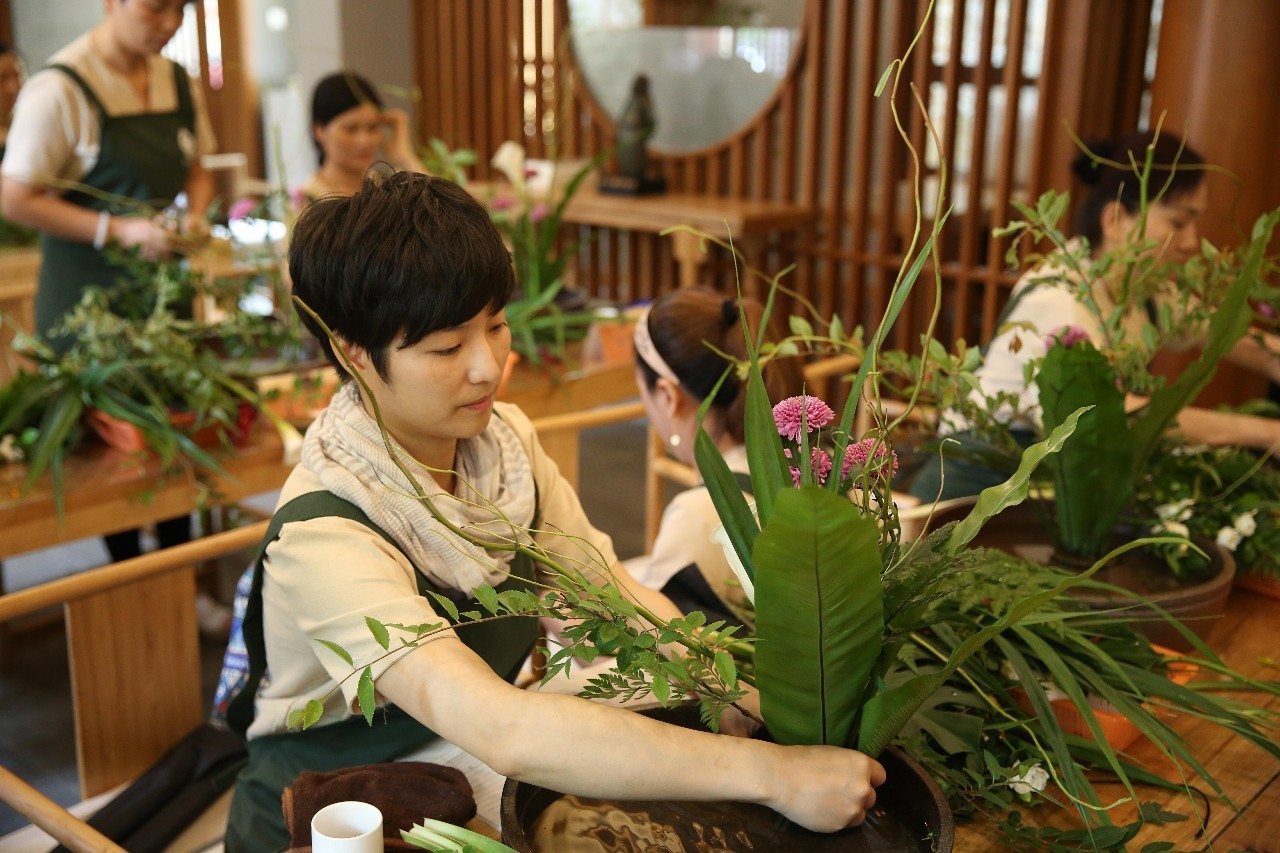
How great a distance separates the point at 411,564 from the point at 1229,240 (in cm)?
250

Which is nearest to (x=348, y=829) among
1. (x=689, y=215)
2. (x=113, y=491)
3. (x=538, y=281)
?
(x=113, y=491)

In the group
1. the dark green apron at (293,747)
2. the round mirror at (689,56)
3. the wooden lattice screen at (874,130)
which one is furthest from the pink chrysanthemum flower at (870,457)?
the round mirror at (689,56)

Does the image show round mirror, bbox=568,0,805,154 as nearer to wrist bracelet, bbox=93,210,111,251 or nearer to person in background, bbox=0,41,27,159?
person in background, bbox=0,41,27,159

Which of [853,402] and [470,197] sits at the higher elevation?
[470,197]

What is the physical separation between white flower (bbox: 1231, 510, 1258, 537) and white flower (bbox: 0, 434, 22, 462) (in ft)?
6.29

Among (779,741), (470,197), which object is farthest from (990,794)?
(470,197)

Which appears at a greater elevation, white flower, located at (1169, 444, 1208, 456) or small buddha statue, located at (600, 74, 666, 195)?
small buddha statue, located at (600, 74, 666, 195)

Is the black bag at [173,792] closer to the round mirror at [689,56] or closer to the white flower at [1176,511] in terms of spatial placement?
the white flower at [1176,511]

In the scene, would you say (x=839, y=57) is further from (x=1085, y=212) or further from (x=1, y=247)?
(x=1, y=247)

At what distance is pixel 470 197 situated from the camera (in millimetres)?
1214

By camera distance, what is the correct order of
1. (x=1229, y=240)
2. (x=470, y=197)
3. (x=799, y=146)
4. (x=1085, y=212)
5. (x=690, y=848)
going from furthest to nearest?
(x=799, y=146) → (x=1229, y=240) → (x=1085, y=212) → (x=470, y=197) → (x=690, y=848)

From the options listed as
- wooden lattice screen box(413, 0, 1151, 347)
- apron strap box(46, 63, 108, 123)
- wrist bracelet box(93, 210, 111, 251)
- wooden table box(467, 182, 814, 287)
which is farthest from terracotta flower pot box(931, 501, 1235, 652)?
wooden table box(467, 182, 814, 287)

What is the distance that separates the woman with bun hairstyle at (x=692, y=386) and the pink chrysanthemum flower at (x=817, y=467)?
670 millimetres

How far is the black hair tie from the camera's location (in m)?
1.72
